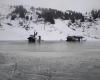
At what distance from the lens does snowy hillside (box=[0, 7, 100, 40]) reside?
12547 mm

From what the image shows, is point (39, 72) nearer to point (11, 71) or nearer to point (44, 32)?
point (11, 71)

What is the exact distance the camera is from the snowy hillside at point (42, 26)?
41.2 ft

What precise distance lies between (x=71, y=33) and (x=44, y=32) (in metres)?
1.32

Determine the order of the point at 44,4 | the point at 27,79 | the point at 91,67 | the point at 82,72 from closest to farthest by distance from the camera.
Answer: the point at 27,79, the point at 82,72, the point at 91,67, the point at 44,4

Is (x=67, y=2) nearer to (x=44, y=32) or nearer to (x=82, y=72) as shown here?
(x=44, y=32)

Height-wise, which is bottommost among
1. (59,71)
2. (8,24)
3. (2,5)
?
A: (59,71)

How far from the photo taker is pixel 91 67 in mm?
7199

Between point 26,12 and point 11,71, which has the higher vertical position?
point 26,12

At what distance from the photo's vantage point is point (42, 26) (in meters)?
12.5

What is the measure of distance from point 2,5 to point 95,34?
4.67 metres

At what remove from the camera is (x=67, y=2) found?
1257 centimetres

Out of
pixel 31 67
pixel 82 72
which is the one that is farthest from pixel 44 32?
pixel 82 72

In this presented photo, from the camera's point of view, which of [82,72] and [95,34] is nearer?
[82,72]

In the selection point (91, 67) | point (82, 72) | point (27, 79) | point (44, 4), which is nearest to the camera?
point (27, 79)
